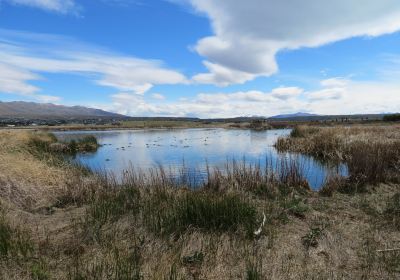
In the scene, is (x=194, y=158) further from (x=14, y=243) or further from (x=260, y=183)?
(x=14, y=243)

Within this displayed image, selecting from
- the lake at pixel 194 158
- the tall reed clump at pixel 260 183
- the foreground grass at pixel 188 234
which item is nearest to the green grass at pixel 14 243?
the foreground grass at pixel 188 234

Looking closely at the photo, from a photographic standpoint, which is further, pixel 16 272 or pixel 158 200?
pixel 158 200

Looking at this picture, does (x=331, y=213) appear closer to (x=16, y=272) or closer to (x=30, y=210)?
(x=16, y=272)

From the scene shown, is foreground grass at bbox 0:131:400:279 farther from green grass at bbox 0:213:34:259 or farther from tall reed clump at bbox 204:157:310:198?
tall reed clump at bbox 204:157:310:198

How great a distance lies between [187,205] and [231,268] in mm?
2238

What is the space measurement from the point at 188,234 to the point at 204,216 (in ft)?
2.23

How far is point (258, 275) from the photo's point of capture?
206 inches

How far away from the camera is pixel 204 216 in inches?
295

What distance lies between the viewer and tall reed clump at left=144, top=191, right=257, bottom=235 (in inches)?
282

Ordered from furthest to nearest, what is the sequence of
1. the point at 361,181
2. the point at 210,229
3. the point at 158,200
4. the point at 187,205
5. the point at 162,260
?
the point at 361,181 → the point at 158,200 → the point at 187,205 → the point at 210,229 → the point at 162,260

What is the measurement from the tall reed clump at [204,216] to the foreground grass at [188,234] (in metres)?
0.02

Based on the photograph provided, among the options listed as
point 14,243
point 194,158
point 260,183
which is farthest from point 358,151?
point 194,158

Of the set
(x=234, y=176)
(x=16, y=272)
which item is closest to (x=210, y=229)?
(x=16, y=272)

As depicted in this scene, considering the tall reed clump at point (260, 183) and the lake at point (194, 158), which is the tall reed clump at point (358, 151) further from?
the tall reed clump at point (260, 183)
